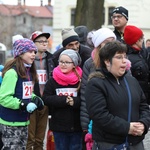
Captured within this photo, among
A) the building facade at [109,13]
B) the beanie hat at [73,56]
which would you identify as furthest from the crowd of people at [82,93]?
the building facade at [109,13]

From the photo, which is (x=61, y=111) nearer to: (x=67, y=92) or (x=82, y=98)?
(x=67, y=92)

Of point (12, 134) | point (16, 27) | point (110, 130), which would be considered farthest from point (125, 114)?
point (16, 27)

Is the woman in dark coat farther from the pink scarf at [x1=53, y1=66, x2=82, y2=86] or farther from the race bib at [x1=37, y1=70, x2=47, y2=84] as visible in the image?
the race bib at [x1=37, y1=70, x2=47, y2=84]

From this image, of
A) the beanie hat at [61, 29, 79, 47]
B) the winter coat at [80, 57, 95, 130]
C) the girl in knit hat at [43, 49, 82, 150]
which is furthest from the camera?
the beanie hat at [61, 29, 79, 47]

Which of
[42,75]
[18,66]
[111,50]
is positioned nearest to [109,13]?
[42,75]

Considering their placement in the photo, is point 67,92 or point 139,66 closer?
point 67,92

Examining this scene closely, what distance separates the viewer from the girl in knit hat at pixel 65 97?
5.50m

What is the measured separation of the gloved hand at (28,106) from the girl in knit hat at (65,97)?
30 cm

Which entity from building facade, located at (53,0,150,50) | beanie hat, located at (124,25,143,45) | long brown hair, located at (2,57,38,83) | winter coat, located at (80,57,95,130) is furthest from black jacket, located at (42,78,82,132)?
building facade, located at (53,0,150,50)

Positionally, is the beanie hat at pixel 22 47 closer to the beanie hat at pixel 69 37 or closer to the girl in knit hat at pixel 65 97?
the girl in knit hat at pixel 65 97

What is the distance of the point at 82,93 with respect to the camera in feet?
17.3

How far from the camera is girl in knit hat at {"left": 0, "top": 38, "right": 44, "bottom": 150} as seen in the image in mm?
5258

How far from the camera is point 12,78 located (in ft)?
17.5

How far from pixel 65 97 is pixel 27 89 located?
1.54ft
